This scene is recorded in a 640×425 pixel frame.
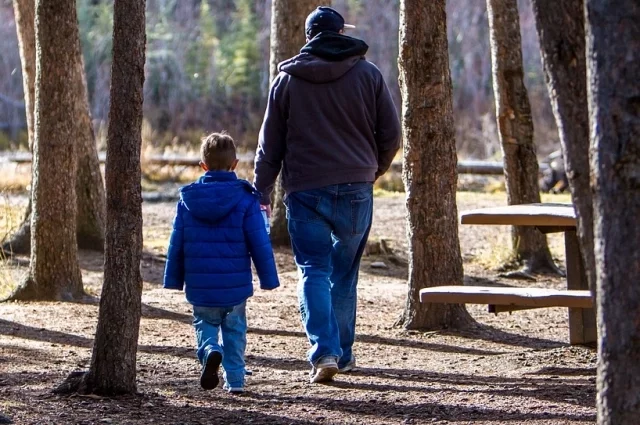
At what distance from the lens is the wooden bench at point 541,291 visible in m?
6.33

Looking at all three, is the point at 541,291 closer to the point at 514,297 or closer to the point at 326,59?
the point at 514,297

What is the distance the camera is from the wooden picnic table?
6.64 metres

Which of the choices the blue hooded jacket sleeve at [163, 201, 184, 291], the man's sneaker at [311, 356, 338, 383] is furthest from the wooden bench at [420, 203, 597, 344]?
the blue hooded jacket sleeve at [163, 201, 184, 291]

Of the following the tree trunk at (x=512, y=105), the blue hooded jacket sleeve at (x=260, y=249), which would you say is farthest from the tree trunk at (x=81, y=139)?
the blue hooded jacket sleeve at (x=260, y=249)

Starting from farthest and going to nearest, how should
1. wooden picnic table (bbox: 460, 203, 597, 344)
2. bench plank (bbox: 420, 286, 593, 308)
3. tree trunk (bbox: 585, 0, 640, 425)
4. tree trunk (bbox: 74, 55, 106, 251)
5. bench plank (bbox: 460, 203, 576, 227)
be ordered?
tree trunk (bbox: 74, 55, 106, 251)
wooden picnic table (bbox: 460, 203, 597, 344)
bench plank (bbox: 460, 203, 576, 227)
bench plank (bbox: 420, 286, 593, 308)
tree trunk (bbox: 585, 0, 640, 425)

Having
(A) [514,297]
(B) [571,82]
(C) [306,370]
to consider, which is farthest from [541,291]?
(B) [571,82]

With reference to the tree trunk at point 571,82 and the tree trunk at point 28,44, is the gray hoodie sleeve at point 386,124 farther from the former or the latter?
the tree trunk at point 28,44

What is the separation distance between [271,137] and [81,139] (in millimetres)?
5477

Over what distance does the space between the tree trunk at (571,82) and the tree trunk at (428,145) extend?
409 centimetres

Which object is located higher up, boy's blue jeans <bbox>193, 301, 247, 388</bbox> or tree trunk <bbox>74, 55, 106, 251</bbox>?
tree trunk <bbox>74, 55, 106, 251</bbox>

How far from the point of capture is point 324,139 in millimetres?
6180

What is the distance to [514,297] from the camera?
A: 6.41 metres

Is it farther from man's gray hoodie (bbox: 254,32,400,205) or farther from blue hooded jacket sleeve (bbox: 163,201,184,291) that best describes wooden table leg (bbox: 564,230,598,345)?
blue hooded jacket sleeve (bbox: 163,201,184,291)

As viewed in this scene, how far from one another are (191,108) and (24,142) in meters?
8.24
